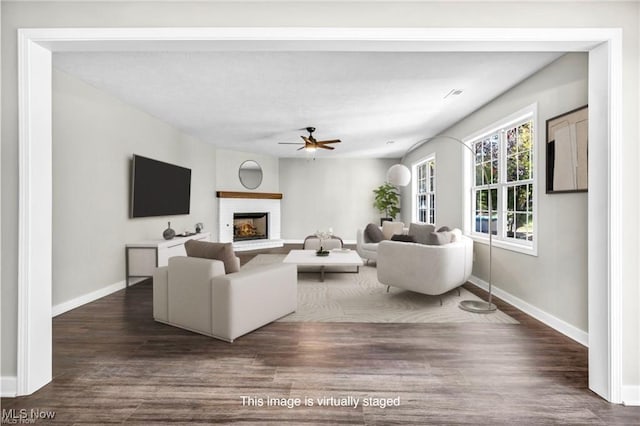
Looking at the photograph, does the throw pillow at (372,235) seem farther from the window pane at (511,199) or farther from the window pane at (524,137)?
the window pane at (524,137)

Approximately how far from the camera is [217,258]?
290 cm

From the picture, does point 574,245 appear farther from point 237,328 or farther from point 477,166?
point 237,328

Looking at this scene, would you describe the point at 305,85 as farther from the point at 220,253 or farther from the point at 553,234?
the point at 553,234

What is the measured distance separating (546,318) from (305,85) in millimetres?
3610

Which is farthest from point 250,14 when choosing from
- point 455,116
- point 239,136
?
point 239,136

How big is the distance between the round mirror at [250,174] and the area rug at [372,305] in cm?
441

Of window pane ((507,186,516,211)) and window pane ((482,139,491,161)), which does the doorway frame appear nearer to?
window pane ((507,186,516,211))

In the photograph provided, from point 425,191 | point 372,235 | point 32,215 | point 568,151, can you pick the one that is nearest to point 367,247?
point 372,235

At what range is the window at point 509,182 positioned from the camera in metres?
3.65

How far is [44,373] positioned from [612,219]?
3.77m

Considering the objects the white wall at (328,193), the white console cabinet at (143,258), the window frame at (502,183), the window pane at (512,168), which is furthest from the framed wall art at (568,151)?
the white wall at (328,193)

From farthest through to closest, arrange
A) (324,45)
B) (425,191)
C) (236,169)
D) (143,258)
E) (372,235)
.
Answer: (236,169) < (425,191) < (372,235) < (143,258) < (324,45)

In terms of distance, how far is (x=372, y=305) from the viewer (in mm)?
3664

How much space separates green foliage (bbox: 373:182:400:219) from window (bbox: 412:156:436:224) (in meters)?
0.81
